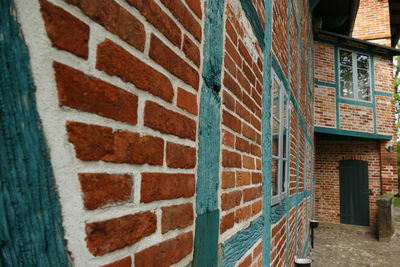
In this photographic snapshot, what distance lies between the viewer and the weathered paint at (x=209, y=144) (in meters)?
1.16

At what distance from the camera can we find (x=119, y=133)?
0.70 metres

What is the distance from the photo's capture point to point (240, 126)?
1.75m

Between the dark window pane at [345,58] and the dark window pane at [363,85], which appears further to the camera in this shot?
the dark window pane at [345,58]

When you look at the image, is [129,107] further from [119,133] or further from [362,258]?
[362,258]

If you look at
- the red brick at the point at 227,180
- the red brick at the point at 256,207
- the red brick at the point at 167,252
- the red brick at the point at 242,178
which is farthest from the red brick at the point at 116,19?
the red brick at the point at 256,207

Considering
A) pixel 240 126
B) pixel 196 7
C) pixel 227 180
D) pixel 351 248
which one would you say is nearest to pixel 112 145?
pixel 196 7

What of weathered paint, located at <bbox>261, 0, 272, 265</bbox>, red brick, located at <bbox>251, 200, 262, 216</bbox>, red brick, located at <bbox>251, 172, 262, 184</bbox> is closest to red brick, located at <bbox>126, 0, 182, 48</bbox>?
red brick, located at <bbox>251, 172, 262, 184</bbox>

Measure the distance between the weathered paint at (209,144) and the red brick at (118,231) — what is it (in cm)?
37

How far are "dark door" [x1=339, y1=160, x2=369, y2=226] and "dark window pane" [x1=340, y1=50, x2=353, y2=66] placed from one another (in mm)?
3855

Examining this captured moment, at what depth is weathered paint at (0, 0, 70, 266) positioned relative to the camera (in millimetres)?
461

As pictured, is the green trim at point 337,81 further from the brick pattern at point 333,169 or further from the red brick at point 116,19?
the red brick at point 116,19

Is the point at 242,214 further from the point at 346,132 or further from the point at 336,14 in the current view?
the point at 336,14

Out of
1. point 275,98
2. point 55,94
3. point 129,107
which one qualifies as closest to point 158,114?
point 129,107

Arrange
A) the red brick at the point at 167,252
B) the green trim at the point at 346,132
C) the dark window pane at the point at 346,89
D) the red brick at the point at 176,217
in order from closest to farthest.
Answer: the red brick at the point at 167,252
the red brick at the point at 176,217
the green trim at the point at 346,132
the dark window pane at the point at 346,89
